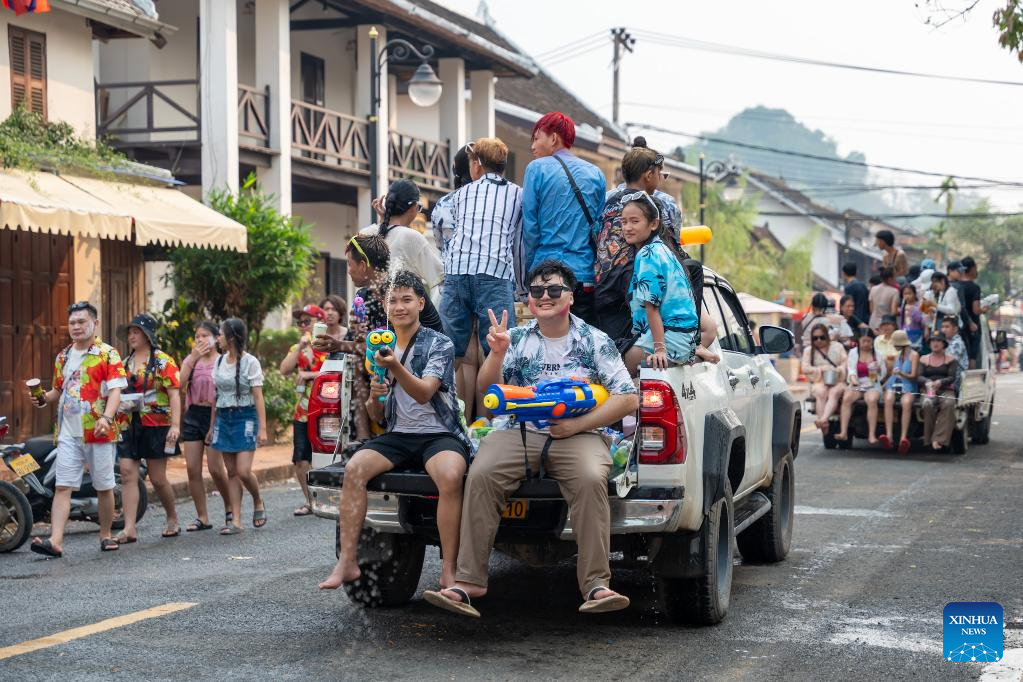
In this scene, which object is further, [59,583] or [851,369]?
[851,369]

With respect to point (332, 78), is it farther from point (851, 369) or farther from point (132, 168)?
point (851, 369)

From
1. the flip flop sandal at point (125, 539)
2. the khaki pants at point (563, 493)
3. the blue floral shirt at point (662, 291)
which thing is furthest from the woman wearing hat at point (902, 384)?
the khaki pants at point (563, 493)

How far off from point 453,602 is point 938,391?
12077 mm

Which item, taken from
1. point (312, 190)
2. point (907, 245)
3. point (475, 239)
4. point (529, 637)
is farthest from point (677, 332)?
point (907, 245)

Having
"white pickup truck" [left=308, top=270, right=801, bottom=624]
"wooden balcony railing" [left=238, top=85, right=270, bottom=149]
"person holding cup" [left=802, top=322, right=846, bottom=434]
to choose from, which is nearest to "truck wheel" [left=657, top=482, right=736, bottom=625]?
"white pickup truck" [left=308, top=270, right=801, bottom=624]

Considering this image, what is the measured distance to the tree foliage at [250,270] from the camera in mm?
17547

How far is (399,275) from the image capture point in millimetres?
6906

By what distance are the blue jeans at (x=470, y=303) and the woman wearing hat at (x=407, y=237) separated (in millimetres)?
155

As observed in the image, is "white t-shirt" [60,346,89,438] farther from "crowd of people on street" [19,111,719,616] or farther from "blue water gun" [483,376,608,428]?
"blue water gun" [483,376,608,428]

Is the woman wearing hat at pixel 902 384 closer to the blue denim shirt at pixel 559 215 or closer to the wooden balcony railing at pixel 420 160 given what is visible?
the blue denim shirt at pixel 559 215

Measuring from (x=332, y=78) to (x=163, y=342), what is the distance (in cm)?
1193

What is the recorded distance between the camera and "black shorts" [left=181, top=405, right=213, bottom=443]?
1085 cm

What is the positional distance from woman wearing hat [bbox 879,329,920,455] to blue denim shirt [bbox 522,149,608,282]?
10.3 metres

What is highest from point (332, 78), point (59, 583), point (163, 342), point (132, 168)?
point (332, 78)
